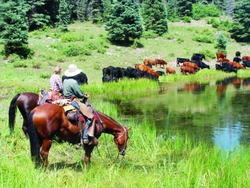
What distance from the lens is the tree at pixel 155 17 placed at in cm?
4173

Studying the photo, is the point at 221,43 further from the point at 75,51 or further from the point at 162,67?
the point at 75,51

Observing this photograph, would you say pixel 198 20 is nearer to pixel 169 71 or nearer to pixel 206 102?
pixel 169 71

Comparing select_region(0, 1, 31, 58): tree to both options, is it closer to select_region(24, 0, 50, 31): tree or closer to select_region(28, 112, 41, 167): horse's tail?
select_region(24, 0, 50, 31): tree

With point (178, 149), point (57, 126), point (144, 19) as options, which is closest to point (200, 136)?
point (178, 149)

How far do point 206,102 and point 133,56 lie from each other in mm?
16537

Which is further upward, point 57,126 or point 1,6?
point 1,6

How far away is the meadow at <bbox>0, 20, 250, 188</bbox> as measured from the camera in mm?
5469

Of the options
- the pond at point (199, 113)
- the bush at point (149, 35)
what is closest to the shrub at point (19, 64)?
the pond at point (199, 113)

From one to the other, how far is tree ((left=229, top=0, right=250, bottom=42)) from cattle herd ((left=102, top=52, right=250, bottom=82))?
899 centimetres

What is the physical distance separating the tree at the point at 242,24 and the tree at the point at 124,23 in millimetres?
16375

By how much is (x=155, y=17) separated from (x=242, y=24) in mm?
11894

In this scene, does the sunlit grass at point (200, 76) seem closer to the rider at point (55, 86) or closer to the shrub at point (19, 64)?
the shrub at point (19, 64)

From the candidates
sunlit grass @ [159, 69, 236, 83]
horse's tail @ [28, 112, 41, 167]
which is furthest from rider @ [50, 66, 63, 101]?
sunlit grass @ [159, 69, 236, 83]

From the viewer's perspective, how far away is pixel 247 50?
41.1m
